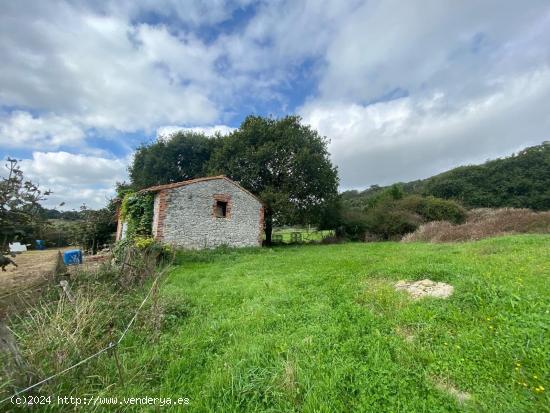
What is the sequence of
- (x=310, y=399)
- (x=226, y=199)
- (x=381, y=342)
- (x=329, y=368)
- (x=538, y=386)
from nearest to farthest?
(x=538, y=386), (x=310, y=399), (x=329, y=368), (x=381, y=342), (x=226, y=199)

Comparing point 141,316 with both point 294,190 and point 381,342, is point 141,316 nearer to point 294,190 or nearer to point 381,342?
point 381,342

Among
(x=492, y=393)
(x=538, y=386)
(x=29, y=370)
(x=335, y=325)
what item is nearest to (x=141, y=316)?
(x=29, y=370)

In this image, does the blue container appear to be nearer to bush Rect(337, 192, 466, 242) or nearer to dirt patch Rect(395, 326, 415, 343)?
dirt patch Rect(395, 326, 415, 343)

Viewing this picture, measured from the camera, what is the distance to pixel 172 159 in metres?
25.5

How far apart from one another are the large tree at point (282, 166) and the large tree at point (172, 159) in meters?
5.70

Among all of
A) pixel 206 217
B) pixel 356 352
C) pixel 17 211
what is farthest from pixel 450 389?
pixel 206 217

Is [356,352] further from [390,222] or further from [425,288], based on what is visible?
[390,222]

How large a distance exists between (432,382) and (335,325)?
144cm

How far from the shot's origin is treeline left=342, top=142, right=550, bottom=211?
3512 centimetres

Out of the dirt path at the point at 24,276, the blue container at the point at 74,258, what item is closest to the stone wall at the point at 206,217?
the blue container at the point at 74,258

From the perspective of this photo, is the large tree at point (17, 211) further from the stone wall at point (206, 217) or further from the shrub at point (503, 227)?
the shrub at point (503, 227)

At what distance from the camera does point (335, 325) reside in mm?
3871

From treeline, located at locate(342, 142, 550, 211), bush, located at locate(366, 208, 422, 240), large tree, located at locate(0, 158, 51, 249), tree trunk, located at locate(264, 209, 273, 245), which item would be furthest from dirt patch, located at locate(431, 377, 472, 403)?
treeline, located at locate(342, 142, 550, 211)

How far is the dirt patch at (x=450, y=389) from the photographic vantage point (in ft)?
7.74
